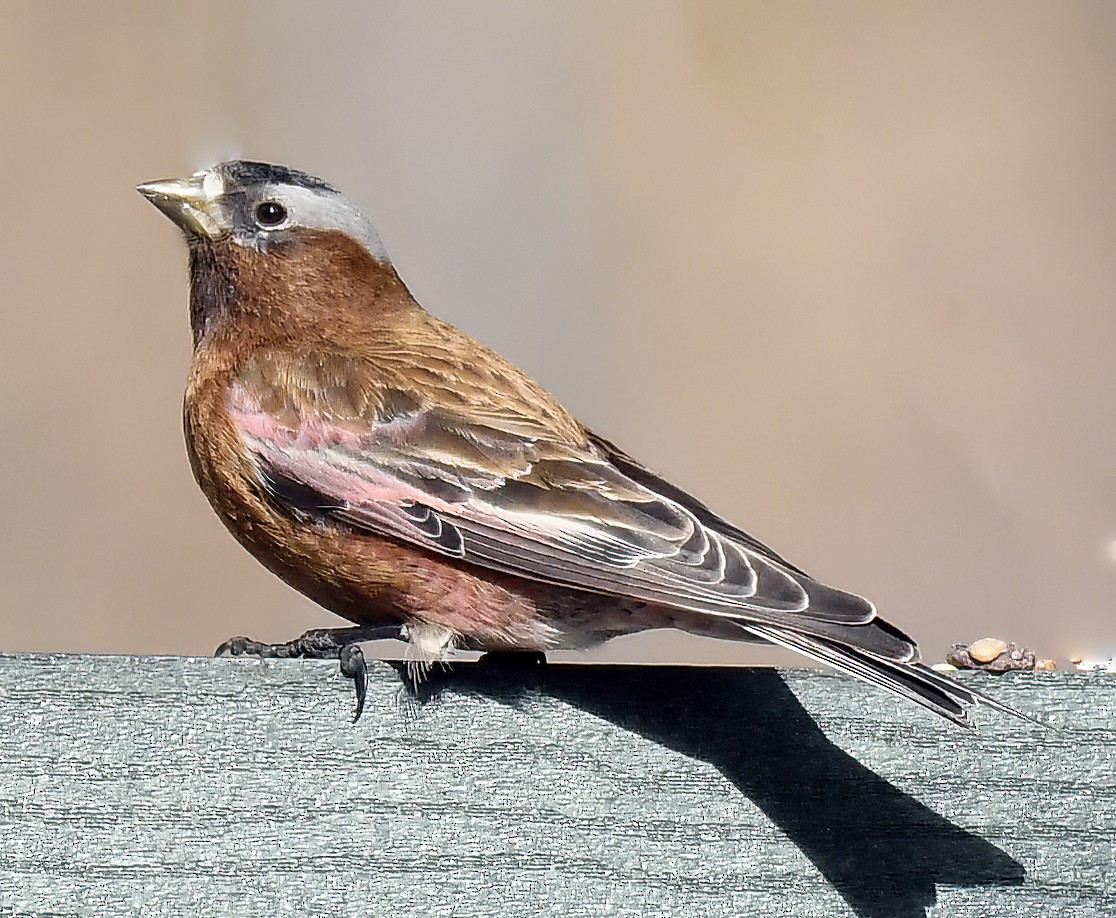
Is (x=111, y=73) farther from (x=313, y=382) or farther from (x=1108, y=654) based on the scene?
(x=1108, y=654)

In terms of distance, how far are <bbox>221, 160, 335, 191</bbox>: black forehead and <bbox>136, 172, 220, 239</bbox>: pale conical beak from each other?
2.4 inches

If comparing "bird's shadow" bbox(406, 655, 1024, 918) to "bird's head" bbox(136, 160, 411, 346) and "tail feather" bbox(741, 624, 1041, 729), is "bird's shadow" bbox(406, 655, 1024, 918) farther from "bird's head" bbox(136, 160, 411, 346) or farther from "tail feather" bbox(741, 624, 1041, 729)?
"bird's head" bbox(136, 160, 411, 346)

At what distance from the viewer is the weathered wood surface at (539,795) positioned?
2670 mm

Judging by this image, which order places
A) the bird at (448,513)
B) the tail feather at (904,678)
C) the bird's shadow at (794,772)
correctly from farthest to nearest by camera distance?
the bird at (448,513) → the bird's shadow at (794,772) → the tail feather at (904,678)

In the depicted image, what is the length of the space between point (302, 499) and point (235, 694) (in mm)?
613

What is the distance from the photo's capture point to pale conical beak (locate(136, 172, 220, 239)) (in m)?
3.84

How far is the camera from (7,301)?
589cm

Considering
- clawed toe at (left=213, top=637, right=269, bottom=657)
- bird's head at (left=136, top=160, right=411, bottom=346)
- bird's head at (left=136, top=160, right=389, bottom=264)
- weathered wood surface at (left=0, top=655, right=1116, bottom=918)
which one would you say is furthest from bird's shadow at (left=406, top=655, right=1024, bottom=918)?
bird's head at (left=136, top=160, right=389, bottom=264)

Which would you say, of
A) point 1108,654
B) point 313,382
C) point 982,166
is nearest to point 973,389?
point 982,166

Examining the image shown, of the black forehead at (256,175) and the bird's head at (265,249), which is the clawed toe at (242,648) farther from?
the black forehead at (256,175)

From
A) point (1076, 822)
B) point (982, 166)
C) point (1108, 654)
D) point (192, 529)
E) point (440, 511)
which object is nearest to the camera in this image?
point (1076, 822)

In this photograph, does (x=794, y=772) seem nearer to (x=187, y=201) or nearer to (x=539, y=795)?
(x=539, y=795)

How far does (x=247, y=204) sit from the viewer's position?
390cm

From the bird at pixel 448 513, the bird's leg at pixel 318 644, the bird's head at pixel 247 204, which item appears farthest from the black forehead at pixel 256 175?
the bird's leg at pixel 318 644
